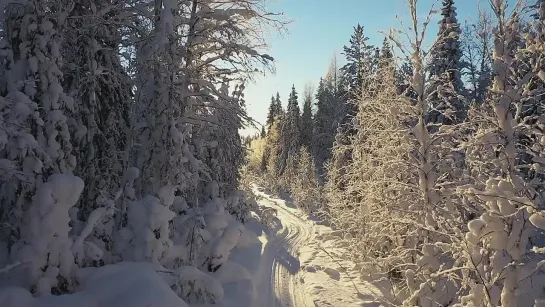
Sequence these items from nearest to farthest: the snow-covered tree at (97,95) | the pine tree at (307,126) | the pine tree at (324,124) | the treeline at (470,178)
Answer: the treeline at (470,178) < the snow-covered tree at (97,95) < the pine tree at (324,124) < the pine tree at (307,126)

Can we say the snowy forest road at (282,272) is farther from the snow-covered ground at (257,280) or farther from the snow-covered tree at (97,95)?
the snow-covered tree at (97,95)

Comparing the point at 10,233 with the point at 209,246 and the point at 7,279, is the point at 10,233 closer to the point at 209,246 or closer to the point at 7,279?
the point at 7,279

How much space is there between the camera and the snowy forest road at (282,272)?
9860 mm

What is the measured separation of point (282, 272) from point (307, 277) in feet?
2.70

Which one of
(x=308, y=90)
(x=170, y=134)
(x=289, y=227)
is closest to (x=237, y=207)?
(x=289, y=227)

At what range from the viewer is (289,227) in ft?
74.7

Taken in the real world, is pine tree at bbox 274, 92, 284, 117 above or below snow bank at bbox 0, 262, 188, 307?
above

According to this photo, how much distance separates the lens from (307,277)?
40.4 feet

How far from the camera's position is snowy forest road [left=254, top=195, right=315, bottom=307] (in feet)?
32.3

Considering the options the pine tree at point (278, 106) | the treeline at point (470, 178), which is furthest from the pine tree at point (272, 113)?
the treeline at point (470, 178)

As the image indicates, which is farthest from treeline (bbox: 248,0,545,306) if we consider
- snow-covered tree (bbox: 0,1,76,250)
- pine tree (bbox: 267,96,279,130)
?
pine tree (bbox: 267,96,279,130)

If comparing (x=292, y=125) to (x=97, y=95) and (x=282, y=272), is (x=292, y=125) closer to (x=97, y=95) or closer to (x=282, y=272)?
(x=282, y=272)

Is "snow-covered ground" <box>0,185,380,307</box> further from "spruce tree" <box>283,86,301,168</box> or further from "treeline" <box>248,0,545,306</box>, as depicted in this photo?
"spruce tree" <box>283,86,301,168</box>

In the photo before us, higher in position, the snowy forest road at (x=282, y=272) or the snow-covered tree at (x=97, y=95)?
the snow-covered tree at (x=97, y=95)
